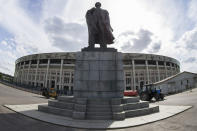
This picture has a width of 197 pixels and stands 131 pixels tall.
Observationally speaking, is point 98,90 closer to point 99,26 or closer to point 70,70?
point 99,26

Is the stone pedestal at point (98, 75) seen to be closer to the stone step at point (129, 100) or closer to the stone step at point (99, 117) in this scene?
the stone step at point (129, 100)

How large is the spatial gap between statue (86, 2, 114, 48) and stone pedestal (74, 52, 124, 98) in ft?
4.51

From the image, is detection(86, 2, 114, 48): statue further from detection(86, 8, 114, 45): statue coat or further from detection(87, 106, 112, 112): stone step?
detection(87, 106, 112, 112): stone step

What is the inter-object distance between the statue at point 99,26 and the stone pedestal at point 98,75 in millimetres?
1374

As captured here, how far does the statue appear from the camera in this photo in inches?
388

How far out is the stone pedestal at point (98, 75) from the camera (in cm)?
848

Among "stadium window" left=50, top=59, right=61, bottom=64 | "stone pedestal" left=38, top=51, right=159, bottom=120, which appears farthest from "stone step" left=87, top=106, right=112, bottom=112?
"stadium window" left=50, top=59, right=61, bottom=64

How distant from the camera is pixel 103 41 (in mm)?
9859

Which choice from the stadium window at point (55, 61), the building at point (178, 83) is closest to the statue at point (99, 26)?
the building at point (178, 83)

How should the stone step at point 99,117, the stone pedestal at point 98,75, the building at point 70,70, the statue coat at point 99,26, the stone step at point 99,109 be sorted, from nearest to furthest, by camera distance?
the stone step at point 99,117 → the stone step at point 99,109 → the stone pedestal at point 98,75 → the statue coat at point 99,26 → the building at point 70,70

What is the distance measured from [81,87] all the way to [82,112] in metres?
2.17

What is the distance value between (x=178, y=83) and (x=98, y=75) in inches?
1248

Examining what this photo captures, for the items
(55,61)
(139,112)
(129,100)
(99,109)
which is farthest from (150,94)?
(55,61)

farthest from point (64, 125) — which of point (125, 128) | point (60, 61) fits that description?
point (60, 61)
